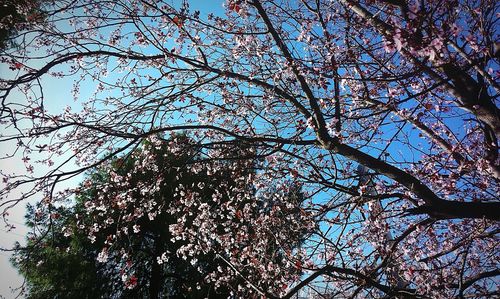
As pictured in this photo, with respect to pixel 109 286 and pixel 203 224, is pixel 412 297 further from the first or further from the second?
pixel 109 286

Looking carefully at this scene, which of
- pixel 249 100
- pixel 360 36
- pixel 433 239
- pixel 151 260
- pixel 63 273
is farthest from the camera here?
pixel 151 260

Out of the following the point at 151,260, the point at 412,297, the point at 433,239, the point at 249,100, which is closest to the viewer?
the point at 412,297

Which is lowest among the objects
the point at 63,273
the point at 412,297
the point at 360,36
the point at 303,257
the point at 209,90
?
the point at 63,273

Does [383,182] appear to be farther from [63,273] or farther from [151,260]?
[63,273]

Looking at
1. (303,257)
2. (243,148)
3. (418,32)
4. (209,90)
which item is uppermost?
(209,90)

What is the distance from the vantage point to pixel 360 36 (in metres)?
4.14

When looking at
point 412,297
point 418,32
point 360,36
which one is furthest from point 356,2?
point 412,297

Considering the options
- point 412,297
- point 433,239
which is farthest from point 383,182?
point 433,239

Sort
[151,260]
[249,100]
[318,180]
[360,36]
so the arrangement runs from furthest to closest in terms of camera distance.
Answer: [151,260] < [249,100] < [318,180] < [360,36]

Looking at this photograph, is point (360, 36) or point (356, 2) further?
point (360, 36)

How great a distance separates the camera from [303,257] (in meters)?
4.52

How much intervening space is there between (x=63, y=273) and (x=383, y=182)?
11.0 meters

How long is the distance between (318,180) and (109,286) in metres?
10.1

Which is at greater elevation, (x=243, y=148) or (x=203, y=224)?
(x=243, y=148)
